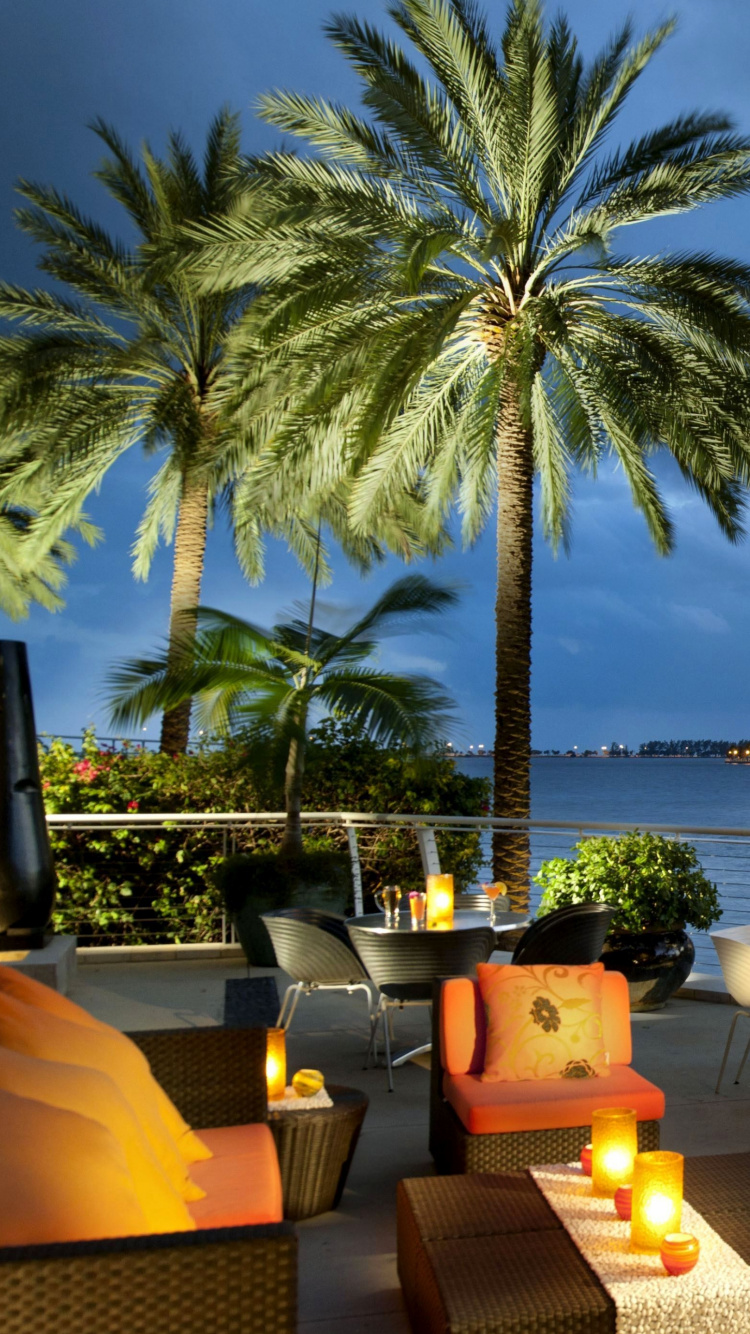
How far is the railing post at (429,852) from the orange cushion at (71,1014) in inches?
180

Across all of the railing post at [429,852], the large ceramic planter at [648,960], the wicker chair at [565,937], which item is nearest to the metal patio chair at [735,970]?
the wicker chair at [565,937]

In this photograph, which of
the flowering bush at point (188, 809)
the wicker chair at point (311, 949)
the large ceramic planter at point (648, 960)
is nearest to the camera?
the wicker chair at point (311, 949)

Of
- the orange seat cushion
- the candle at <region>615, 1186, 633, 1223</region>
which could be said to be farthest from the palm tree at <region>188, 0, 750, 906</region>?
the candle at <region>615, 1186, 633, 1223</region>

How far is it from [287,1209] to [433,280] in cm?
681

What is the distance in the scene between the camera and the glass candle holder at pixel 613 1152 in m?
2.29

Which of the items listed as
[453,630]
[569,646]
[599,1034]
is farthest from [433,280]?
[569,646]

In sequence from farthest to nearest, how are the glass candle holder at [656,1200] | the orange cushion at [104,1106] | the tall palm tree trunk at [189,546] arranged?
the tall palm tree trunk at [189,546]
the glass candle holder at [656,1200]
the orange cushion at [104,1106]

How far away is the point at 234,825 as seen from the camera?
26.0ft

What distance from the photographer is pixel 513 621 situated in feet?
27.3

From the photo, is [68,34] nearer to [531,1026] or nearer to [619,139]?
[619,139]

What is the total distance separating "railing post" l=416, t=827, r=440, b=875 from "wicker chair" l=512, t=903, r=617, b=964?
2569 millimetres

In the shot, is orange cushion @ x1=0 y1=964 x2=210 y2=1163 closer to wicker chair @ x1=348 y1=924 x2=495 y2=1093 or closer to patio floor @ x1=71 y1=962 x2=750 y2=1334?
patio floor @ x1=71 y1=962 x2=750 y2=1334

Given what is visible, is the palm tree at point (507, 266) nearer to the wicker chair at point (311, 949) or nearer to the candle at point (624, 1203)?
the wicker chair at point (311, 949)

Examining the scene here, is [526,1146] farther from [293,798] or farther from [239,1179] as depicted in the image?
[293,798]
